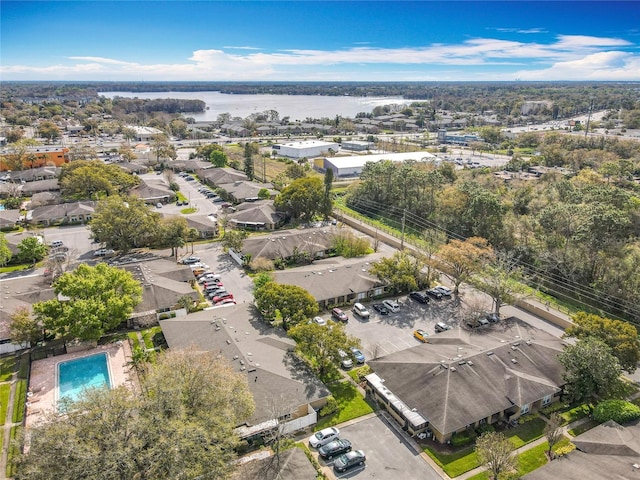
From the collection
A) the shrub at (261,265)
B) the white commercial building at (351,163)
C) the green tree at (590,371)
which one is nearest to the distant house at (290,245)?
the shrub at (261,265)

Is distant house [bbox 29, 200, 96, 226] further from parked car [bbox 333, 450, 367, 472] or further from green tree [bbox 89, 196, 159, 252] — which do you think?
parked car [bbox 333, 450, 367, 472]

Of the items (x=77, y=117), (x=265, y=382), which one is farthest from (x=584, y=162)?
(x=77, y=117)

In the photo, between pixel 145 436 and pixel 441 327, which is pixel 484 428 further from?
pixel 145 436

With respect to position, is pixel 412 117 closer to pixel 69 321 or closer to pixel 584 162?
pixel 584 162

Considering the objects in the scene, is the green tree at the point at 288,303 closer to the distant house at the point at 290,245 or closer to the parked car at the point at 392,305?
the parked car at the point at 392,305

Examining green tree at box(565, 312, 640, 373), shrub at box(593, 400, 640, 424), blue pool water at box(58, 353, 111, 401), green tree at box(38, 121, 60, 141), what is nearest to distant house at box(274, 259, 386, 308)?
blue pool water at box(58, 353, 111, 401)

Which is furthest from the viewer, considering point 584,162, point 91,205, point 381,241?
point 584,162
